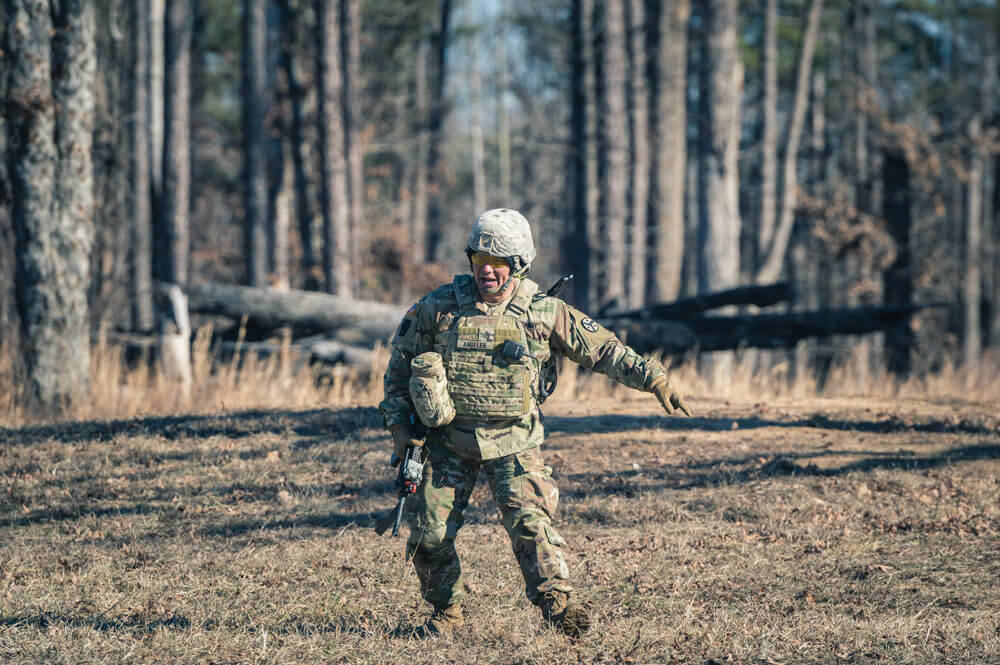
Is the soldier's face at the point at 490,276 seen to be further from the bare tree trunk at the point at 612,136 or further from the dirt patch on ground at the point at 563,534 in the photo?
the bare tree trunk at the point at 612,136

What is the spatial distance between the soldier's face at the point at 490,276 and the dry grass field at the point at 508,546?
5.40ft

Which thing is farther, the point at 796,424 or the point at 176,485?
the point at 796,424

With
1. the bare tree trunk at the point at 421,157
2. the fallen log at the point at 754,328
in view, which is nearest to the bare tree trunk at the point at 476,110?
the bare tree trunk at the point at 421,157

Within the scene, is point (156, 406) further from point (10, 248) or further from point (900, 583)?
point (900, 583)

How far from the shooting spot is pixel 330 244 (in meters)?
16.2

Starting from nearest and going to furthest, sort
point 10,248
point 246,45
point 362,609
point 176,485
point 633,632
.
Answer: point 633,632 < point 362,609 < point 176,485 < point 10,248 < point 246,45

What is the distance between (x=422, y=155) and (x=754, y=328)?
19.6 m

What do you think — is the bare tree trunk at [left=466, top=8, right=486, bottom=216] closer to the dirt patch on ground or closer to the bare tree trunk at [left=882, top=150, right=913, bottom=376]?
the bare tree trunk at [left=882, top=150, right=913, bottom=376]

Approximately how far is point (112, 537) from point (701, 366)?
8410 mm

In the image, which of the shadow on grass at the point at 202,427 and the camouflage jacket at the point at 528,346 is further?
the shadow on grass at the point at 202,427

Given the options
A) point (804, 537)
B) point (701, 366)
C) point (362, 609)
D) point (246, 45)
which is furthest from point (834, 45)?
point (362, 609)

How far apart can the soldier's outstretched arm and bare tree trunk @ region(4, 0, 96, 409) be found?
6242 mm

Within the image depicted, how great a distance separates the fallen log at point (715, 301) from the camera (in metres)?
11.2

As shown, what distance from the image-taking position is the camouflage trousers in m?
4.18
